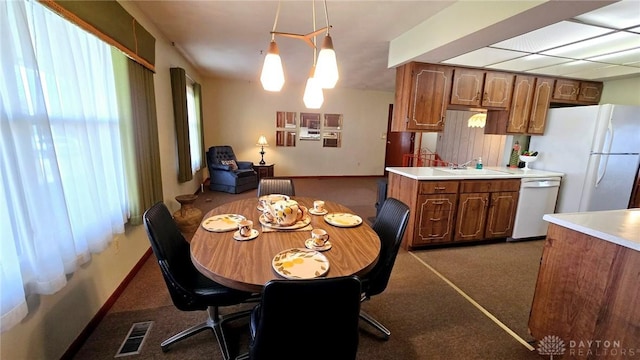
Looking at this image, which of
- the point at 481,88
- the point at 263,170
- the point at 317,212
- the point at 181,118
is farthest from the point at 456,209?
the point at 263,170

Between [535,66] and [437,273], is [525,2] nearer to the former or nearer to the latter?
[535,66]

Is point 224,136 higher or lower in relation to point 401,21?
lower

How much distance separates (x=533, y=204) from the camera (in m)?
3.31

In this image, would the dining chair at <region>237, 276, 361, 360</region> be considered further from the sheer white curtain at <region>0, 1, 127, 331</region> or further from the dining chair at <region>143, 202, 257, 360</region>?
the sheer white curtain at <region>0, 1, 127, 331</region>

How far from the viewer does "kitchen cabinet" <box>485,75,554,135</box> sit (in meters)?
3.48

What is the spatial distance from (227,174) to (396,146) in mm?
4648

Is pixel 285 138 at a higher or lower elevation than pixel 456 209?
higher

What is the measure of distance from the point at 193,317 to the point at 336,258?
1.30 m

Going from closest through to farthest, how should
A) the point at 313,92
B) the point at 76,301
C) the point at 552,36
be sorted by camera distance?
the point at 76,301
the point at 313,92
the point at 552,36

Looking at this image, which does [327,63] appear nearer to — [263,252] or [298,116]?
[263,252]

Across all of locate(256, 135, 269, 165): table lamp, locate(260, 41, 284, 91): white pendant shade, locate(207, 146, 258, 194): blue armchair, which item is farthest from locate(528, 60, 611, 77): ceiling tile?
locate(256, 135, 269, 165): table lamp

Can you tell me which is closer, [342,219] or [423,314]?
[342,219]

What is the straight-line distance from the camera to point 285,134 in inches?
266

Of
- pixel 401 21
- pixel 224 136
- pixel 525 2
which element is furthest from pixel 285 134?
pixel 525 2
